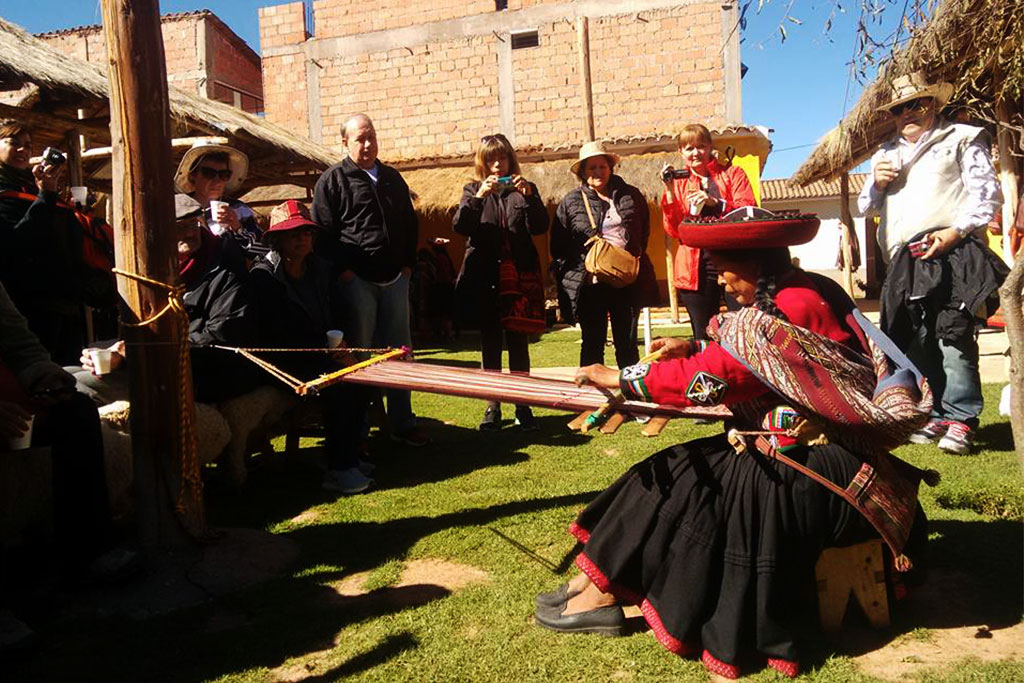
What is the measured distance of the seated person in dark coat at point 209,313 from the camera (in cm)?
386

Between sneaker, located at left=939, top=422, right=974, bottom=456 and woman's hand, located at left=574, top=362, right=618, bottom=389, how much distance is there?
281cm

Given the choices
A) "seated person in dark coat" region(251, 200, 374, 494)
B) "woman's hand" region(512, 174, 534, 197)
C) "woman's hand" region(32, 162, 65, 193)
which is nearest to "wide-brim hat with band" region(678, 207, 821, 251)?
"seated person in dark coat" region(251, 200, 374, 494)

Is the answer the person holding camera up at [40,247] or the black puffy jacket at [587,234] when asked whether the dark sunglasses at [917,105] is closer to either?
the black puffy jacket at [587,234]

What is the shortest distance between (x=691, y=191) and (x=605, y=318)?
103cm

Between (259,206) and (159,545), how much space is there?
13.1m

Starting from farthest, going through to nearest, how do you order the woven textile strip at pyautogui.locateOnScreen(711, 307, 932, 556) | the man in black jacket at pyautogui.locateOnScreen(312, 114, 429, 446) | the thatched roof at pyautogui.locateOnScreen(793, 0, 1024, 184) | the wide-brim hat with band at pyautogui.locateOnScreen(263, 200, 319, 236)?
the man in black jacket at pyautogui.locateOnScreen(312, 114, 429, 446)
the wide-brim hat with band at pyautogui.locateOnScreen(263, 200, 319, 236)
the thatched roof at pyautogui.locateOnScreen(793, 0, 1024, 184)
the woven textile strip at pyautogui.locateOnScreen(711, 307, 932, 556)

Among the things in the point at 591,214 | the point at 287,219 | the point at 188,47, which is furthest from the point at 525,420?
the point at 188,47

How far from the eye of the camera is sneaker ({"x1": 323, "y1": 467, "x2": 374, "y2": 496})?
13.8 ft

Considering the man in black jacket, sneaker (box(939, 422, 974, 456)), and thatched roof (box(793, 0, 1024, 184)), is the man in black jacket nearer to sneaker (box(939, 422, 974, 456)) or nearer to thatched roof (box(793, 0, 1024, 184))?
thatched roof (box(793, 0, 1024, 184))

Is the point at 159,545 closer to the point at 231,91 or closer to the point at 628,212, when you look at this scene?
the point at 628,212

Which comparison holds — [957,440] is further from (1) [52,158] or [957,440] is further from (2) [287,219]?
(1) [52,158]

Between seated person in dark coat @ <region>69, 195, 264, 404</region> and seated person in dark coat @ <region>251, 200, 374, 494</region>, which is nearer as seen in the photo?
seated person in dark coat @ <region>69, 195, 264, 404</region>

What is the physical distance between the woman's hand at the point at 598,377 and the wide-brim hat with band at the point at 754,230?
1.62 ft

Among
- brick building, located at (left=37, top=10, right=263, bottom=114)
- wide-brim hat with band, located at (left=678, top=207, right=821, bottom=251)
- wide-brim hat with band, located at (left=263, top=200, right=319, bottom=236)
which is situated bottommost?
wide-brim hat with band, located at (left=678, top=207, right=821, bottom=251)
